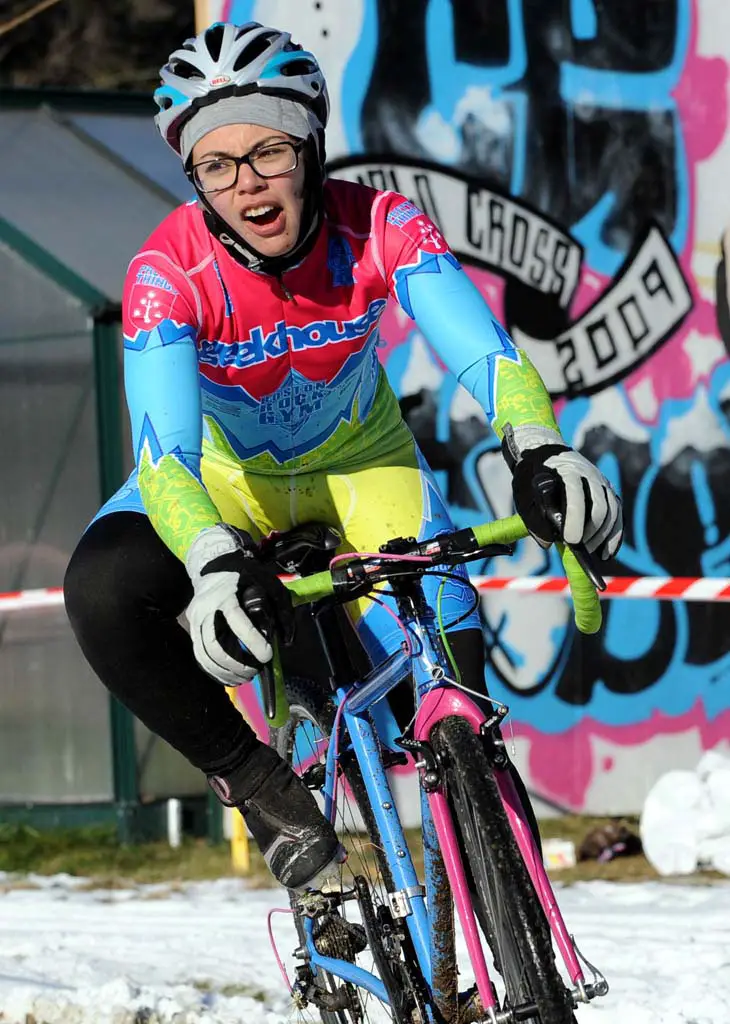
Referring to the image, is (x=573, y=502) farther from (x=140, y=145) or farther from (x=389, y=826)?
(x=140, y=145)

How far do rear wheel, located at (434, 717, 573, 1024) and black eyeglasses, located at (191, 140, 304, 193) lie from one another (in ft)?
4.36

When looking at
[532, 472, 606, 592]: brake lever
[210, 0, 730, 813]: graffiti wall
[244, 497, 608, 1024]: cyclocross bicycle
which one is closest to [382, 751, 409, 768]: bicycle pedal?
[244, 497, 608, 1024]: cyclocross bicycle

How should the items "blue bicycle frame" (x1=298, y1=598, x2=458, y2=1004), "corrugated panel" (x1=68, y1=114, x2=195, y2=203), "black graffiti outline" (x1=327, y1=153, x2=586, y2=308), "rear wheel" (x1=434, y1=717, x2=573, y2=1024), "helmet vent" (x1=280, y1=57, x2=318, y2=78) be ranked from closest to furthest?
1. "rear wheel" (x1=434, y1=717, x2=573, y2=1024)
2. "blue bicycle frame" (x1=298, y1=598, x2=458, y2=1004)
3. "helmet vent" (x1=280, y1=57, x2=318, y2=78)
4. "black graffiti outline" (x1=327, y1=153, x2=586, y2=308)
5. "corrugated panel" (x1=68, y1=114, x2=195, y2=203)

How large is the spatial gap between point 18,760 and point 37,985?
11.4 ft

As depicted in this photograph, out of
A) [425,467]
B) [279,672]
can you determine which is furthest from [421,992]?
[425,467]

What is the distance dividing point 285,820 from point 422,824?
467 mm

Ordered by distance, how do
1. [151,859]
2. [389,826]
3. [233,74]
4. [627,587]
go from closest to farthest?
[389,826], [233,74], [627,587], [151,859]

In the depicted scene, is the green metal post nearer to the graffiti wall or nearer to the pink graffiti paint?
the graffiti wall

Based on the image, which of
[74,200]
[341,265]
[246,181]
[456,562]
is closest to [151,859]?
[74,200]

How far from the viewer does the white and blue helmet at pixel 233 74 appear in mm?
3652

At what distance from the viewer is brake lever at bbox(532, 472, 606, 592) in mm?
3006

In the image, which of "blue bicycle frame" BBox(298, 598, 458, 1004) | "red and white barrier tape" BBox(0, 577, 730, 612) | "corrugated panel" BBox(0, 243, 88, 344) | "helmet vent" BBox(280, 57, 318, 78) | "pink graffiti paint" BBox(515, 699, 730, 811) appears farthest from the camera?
"corrugated panel" BBox(0, 243, 88, 344)

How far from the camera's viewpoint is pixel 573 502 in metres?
2.98

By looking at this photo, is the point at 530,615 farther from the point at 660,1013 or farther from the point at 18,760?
the point at 660,1013
